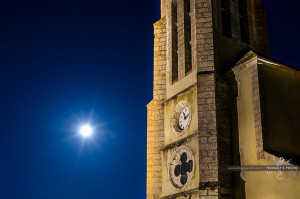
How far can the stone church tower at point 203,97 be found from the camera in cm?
1664

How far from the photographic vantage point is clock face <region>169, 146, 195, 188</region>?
57.2 ft

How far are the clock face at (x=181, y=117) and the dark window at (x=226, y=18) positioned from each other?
323 centimetres

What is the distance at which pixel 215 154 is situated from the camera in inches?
653

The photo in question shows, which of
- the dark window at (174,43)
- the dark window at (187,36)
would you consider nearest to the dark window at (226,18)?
the dark window at (187,36)

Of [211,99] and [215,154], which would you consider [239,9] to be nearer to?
[211,99]

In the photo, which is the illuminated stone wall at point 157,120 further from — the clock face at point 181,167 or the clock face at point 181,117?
the clock face at point 181,167

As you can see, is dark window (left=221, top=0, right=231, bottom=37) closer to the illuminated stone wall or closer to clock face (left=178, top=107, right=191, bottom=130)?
the illuminated stone wall

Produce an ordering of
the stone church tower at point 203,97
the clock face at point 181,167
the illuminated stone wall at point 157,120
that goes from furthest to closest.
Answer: the illuminated stone wall at point 157,120 < the clock face at point 181,167 < the stone church tower at point 203,97

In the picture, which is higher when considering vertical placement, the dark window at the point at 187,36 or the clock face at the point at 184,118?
the dark window at the point at 187,36

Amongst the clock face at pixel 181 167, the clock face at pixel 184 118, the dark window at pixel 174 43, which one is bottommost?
the clock face at pixel 181 167

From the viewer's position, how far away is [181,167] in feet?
58.6

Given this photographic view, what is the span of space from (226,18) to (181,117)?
172 inches

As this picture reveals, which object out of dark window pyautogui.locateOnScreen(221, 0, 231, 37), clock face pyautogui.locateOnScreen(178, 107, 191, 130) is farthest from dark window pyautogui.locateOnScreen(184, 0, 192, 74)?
clock face pyautogui.locateOnScreen(178, 107, 191, 130)

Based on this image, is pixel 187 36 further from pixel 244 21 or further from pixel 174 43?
pixel 244 21
